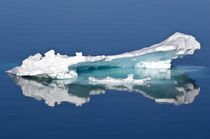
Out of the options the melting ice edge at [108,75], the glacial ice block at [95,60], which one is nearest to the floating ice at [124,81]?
the melting ice edge at [108,75]

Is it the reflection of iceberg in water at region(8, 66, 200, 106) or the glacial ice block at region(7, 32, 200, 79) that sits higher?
the glacial ice block at region(7, 32, 200, 79)

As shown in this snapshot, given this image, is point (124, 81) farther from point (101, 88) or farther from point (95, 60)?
point (95, 60)

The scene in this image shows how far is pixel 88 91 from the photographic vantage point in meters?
31.0

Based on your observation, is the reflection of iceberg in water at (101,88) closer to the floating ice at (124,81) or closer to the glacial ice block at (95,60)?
the floating ice at (124,81)

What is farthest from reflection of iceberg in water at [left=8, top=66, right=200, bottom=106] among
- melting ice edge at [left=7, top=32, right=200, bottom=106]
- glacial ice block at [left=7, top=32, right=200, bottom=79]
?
glacial ice block at [left=7, top=32, right=200, bottom=79]

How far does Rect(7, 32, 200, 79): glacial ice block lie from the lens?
31438mm

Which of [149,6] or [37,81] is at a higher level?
[149,6]

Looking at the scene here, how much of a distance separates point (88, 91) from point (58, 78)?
153 cm

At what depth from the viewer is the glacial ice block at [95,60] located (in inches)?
1238

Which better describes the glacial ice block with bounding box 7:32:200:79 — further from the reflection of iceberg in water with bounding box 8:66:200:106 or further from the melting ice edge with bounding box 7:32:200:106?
the reflection of iceberg in water with bounding box 8:66:200:106

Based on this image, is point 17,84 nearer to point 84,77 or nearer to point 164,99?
point 84,77

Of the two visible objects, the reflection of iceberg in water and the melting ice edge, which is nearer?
the reflection of iceberg in water

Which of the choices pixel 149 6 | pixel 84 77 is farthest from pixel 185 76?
pixel 149 6

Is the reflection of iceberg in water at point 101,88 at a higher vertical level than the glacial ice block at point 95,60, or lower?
lower
